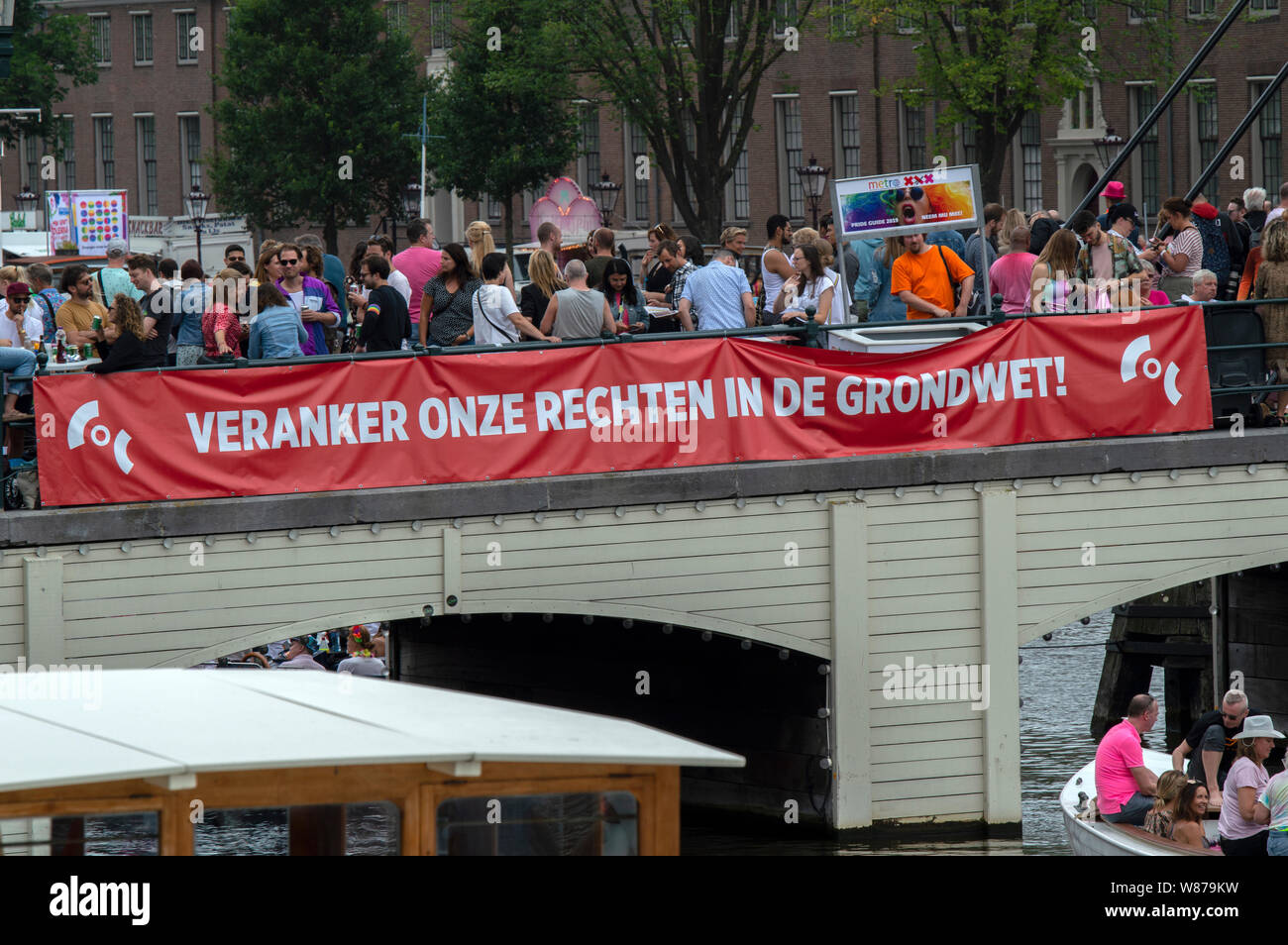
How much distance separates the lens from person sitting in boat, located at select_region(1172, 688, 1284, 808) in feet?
51.7

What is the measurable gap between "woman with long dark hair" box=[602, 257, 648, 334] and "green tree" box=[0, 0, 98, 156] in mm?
42654

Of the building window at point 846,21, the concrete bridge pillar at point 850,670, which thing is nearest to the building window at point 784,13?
the building window at point 846,21

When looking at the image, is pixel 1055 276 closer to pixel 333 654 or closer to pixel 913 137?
pixel 333 654

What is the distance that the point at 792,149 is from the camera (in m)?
53.1

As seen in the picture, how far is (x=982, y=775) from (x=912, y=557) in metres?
1.90

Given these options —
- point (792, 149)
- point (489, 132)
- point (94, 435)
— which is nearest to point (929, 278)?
point (94, 435)

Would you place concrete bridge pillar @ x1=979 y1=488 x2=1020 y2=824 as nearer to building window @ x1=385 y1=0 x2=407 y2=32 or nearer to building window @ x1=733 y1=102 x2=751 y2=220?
building window @ x1=733 y1=102 x2=751 y2=220

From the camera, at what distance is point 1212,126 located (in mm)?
44938

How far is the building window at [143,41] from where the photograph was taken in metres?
69.7

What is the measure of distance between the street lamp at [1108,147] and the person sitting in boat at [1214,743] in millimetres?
30457

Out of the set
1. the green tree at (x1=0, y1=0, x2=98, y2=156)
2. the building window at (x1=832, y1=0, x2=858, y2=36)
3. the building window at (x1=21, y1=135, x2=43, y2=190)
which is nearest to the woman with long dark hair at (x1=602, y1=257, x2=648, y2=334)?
the building window at (x1=832, y1=0, x2=858, y2=36)

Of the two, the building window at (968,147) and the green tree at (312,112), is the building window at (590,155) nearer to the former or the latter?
the green tree at (312,112)
